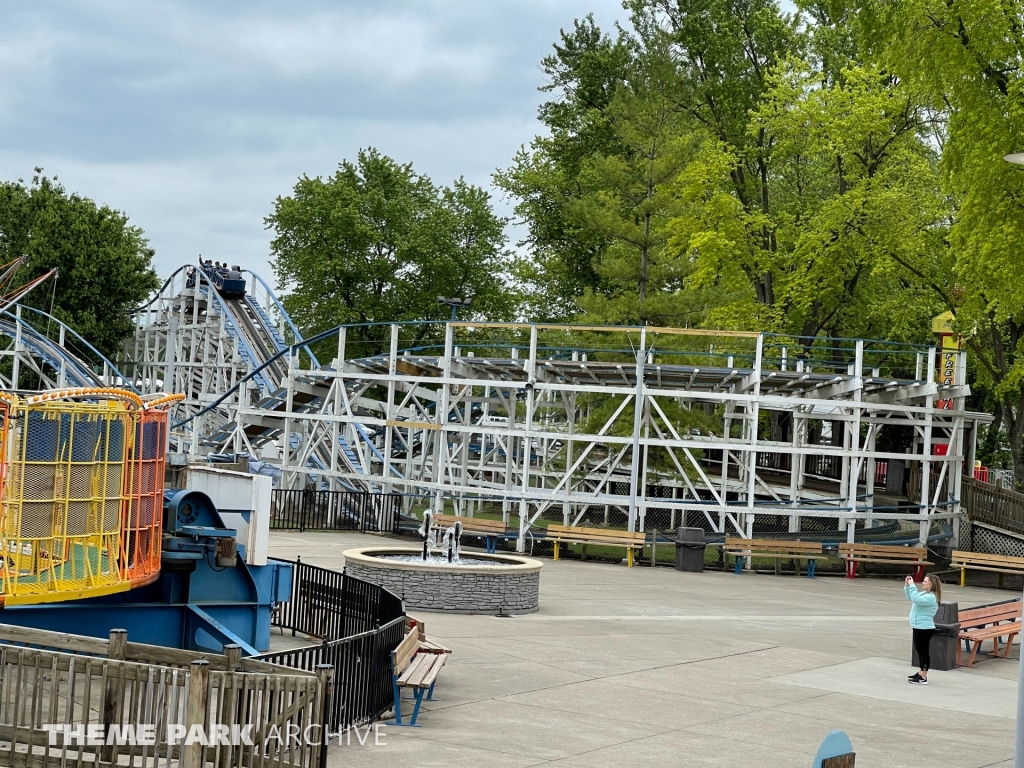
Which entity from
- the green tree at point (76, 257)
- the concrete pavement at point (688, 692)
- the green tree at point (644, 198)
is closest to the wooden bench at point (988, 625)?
the concrete pavement at point (688, 692)

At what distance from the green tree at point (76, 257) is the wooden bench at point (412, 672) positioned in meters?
45.0

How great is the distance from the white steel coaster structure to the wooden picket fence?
18.8m

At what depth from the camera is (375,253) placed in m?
54.8

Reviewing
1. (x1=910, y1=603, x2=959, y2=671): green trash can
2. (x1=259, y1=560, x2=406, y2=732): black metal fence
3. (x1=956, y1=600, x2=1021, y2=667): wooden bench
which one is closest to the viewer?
(x1=259, y1=560, x2=406, y2=732): black metal fence

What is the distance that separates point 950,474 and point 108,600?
23471mm

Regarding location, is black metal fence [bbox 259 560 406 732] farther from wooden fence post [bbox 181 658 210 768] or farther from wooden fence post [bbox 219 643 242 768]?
wooden fence post [bbox 181 658 210 768]

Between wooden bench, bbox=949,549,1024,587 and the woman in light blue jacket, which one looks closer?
the woman in light blue jacket

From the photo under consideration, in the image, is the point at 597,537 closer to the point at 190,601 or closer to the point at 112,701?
the point at 190,601

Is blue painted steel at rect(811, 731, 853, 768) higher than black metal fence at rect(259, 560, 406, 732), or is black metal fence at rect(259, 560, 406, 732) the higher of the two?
blue painted steel at rect(811, 731, 853, 768)

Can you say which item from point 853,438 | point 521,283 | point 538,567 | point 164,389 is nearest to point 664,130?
point 853,438

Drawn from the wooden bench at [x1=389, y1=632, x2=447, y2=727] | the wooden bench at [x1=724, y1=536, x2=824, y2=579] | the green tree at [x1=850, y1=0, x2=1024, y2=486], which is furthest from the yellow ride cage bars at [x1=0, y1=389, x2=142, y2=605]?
the wooden bench at [x1=724, y1=536, x2=824, y2=579]

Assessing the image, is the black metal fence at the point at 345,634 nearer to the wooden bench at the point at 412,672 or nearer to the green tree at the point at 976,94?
the wooden bench at the point at 412,672

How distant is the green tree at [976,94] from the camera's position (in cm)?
2220

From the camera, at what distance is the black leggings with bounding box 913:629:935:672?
15.0 m
